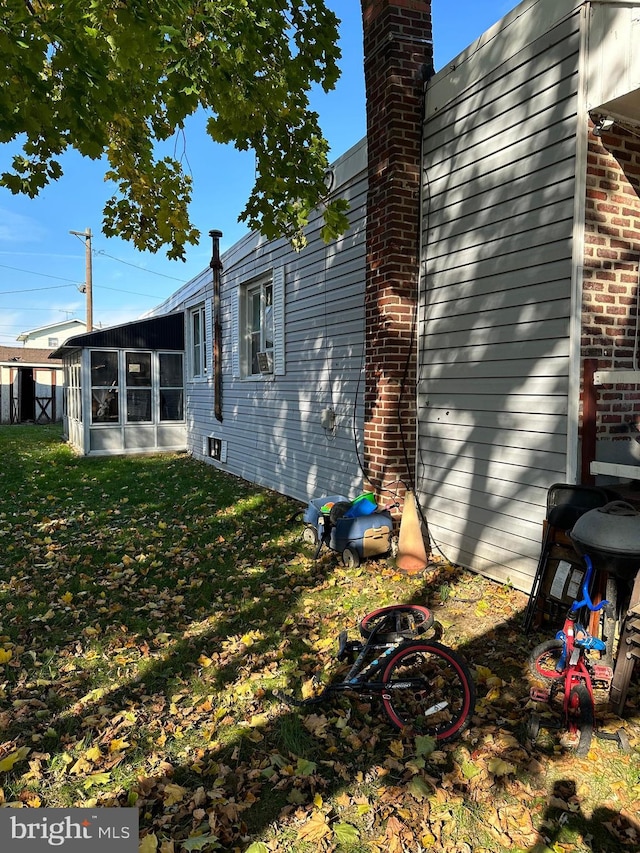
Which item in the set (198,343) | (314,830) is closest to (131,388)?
(198,343)

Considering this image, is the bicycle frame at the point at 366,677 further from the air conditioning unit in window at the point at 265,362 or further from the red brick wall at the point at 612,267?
the air conditioning unit in window at the point at 265,362

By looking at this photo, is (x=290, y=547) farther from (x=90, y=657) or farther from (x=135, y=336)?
(x=135, y=336)

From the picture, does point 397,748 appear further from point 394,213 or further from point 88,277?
point 88,277

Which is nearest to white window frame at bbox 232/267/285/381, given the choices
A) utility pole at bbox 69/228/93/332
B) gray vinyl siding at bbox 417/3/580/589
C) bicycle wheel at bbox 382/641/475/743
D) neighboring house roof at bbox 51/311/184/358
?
gray vinyl siding at bbox 417/3/580/589

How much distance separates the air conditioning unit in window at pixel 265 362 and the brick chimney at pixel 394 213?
3837 mm

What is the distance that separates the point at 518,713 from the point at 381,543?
8.45 feet

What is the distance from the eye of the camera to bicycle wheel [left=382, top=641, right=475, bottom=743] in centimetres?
292

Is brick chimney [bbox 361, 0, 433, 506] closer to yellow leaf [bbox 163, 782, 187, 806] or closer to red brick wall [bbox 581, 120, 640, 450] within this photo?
red brick wall [bbox 581, 120, 640, 450]

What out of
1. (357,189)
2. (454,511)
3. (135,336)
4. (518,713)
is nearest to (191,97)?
(357,189)

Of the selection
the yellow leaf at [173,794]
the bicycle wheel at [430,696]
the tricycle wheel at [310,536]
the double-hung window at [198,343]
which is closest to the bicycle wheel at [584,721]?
the bicycle wheel at [430,696]

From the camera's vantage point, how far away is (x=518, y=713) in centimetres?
306

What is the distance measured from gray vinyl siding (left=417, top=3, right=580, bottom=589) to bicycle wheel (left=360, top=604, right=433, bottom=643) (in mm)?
1271

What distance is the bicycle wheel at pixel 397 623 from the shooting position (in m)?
3.43

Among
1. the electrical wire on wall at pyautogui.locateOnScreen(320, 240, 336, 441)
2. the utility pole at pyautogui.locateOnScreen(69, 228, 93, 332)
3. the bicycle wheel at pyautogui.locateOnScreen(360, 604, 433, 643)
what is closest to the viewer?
the bicycle wheel at pyautogui.locateOnScreen(360, 604, 433, 643)
